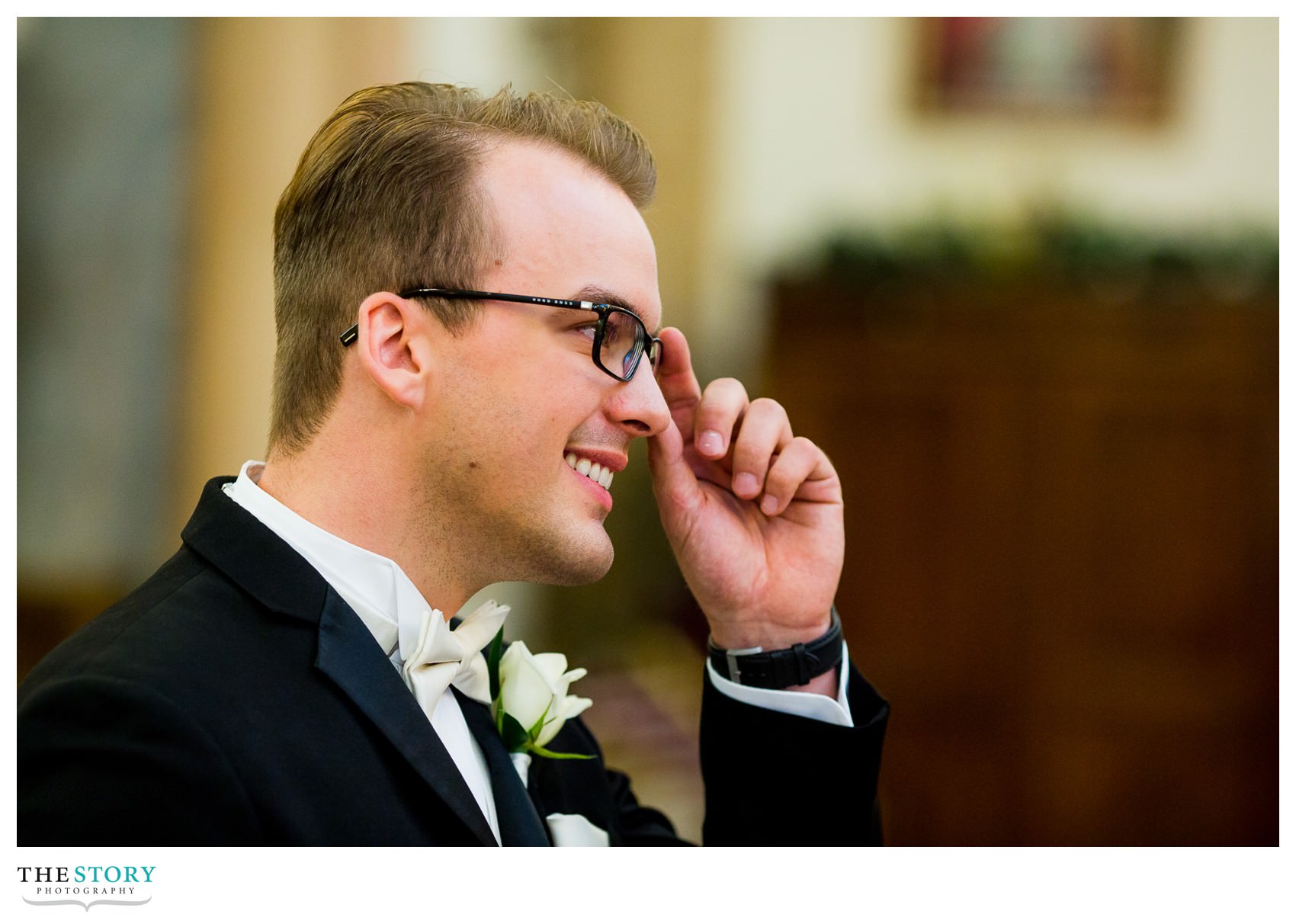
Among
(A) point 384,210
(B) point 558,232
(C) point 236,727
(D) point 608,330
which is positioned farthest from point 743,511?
(C) point 236,727

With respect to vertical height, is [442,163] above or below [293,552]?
above

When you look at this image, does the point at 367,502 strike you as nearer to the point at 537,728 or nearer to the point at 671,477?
the point at 537,728

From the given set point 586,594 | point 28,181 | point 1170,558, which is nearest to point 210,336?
point 28,181

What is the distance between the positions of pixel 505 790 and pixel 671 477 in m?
0.58

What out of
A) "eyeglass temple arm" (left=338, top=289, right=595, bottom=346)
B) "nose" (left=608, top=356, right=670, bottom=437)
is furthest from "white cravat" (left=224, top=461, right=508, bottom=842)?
"nose" (left=608, top=356, right=670, bottom=437)

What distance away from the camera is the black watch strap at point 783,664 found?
6.00 feet

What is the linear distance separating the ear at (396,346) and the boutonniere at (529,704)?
1.38ft

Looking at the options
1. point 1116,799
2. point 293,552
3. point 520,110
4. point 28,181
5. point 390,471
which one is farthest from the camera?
point 1116,799

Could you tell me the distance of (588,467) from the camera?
159cm

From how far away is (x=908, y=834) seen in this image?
13.4ft

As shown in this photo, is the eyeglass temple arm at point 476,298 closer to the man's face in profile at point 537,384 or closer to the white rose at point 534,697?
the man's face in profile at point 537,384

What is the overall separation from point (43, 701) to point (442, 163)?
83 cm

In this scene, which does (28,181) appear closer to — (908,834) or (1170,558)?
(908,834)

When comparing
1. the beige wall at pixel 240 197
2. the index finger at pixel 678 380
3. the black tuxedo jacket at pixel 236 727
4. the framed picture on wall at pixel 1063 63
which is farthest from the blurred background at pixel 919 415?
the black tuxedo jacket at pixel 236 727
